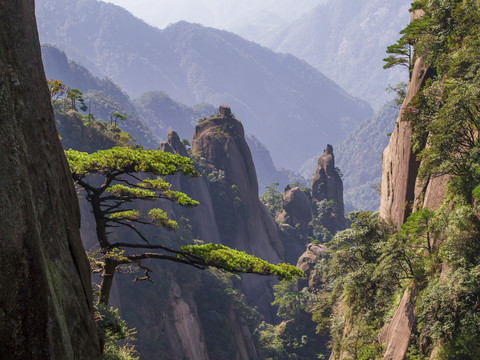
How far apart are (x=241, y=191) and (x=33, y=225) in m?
61.5

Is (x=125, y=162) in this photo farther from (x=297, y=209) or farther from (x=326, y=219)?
(x=326, y=219)

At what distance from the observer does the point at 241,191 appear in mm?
66250

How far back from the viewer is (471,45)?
14938 millimetres

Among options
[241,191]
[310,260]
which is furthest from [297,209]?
[310,260]

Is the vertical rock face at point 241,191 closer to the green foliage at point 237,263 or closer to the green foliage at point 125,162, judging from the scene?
the green foliage at point 237,263

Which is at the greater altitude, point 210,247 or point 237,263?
point 210,247

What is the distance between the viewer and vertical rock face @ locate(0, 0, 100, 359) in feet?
14.0

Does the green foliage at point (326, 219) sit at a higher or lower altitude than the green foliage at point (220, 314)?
higher

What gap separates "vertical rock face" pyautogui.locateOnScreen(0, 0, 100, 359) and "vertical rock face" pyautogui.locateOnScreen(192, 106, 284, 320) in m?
55.4

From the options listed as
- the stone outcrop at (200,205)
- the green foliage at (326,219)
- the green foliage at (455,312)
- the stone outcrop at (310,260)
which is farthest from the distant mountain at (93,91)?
the green foliage at (455,312)

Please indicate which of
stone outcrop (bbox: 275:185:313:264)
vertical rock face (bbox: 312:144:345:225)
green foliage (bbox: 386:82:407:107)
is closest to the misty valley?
green foliage (bbox: 386:82:407:107)

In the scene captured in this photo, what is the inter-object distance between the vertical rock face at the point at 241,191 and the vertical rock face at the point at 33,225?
55439mm

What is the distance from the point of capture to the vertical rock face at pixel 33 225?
14.0 feet

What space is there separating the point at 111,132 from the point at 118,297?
24.4 m
